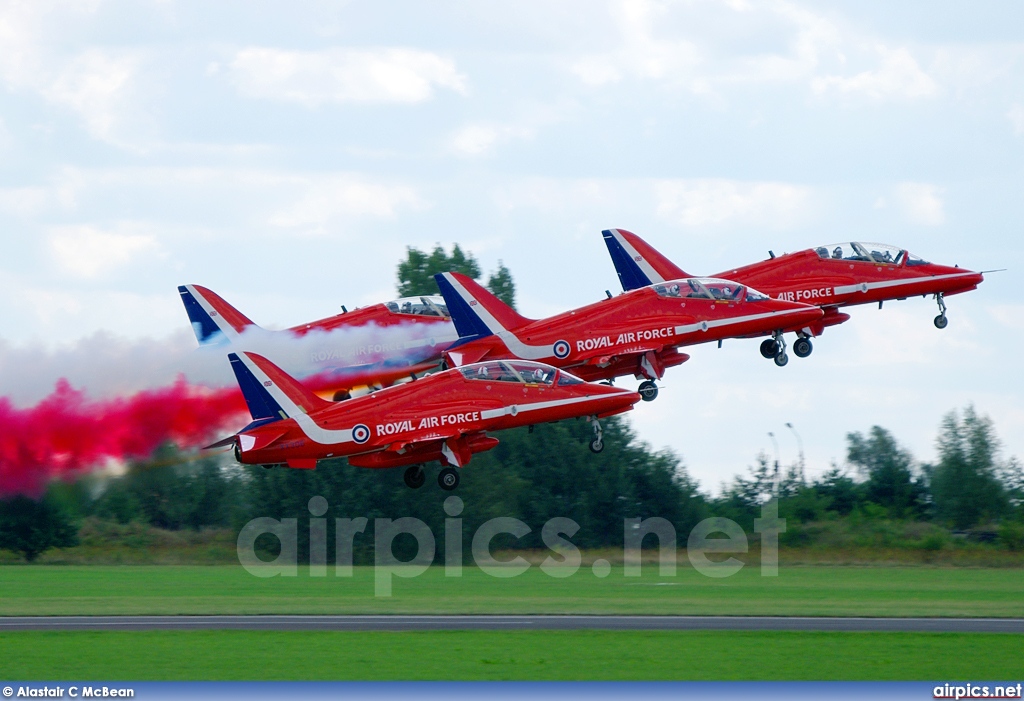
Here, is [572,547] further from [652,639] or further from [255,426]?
[652,639]

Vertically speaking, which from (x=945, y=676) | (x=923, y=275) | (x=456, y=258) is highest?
(x=456, y=258)

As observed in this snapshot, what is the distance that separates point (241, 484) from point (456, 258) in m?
30.8

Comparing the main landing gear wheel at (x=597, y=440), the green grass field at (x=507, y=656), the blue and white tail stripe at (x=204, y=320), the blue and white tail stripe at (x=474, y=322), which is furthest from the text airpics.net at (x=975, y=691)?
the blue and white tail stripe at (x=204, y=320)

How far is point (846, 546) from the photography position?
8294 cm

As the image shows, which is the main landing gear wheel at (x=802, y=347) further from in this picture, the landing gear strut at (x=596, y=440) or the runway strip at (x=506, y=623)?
the runway strip at (x=506, y=623)

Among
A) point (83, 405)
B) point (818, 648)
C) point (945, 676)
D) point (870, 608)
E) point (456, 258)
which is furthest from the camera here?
point (456, 258)

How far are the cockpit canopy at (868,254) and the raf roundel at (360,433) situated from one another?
59.7ft

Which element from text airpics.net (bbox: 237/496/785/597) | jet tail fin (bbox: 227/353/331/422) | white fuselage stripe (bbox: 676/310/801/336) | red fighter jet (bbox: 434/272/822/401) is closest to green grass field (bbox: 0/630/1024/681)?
jet tail fin (bbox: 227/353/331/422)

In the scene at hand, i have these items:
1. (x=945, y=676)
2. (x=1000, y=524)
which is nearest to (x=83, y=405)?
(x=945, y=676)

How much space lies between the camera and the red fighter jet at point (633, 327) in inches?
2162

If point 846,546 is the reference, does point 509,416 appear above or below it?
above

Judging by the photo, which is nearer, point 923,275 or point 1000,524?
point 923,275

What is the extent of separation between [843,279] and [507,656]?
25267mm

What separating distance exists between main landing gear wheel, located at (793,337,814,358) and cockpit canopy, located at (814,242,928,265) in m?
3.17
